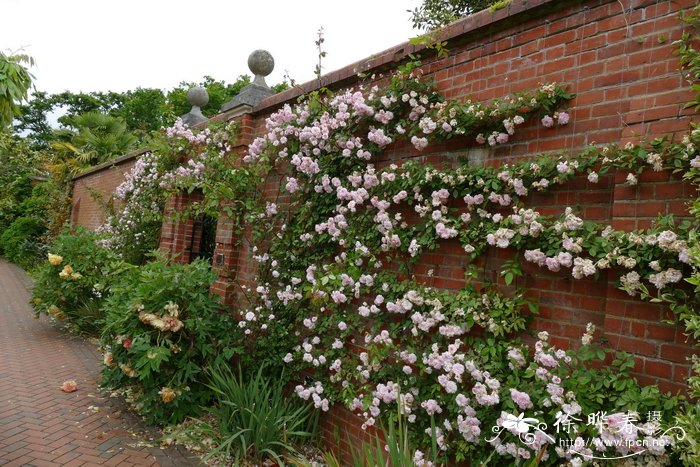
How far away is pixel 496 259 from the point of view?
267 centimetres

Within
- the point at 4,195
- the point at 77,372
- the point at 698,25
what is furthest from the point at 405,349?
the point at 4,195

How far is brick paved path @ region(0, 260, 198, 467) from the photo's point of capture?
3.37 meters

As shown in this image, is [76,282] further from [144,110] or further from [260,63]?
[144,110]

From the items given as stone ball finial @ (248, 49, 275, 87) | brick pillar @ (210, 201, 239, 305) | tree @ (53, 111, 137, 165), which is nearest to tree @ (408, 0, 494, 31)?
→ stone ball finial @ (248, 49, 275, 87)

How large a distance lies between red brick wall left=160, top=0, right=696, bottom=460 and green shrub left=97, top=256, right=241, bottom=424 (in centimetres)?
233

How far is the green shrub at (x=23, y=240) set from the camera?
16.6 m

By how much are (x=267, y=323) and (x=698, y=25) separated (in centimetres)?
375

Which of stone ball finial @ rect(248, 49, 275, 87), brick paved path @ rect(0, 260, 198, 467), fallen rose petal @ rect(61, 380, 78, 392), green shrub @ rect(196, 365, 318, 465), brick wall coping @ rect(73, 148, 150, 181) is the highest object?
stone ball finial @ rect(248, 49, 275, 87)

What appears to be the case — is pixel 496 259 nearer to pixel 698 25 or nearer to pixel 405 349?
pixel 405 349

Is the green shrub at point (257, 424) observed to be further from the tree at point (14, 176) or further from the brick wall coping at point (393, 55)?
the tree at point (14, 176)

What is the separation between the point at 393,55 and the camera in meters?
3.45

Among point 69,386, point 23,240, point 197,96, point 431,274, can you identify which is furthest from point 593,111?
point 23,240

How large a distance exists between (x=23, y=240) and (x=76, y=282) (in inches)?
546

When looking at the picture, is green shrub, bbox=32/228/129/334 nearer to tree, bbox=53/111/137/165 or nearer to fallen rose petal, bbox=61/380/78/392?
fallen rose petal, bbox=61/380/78/392
